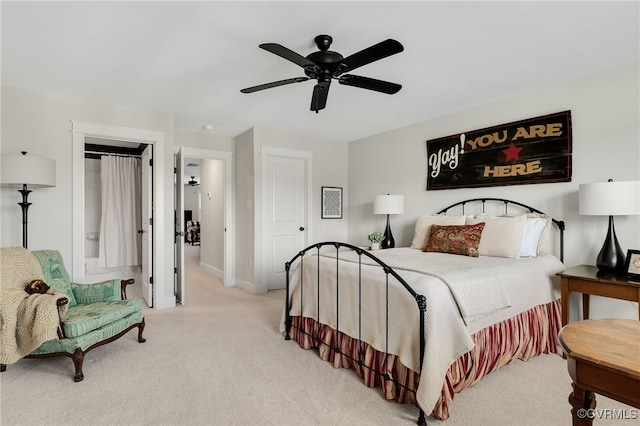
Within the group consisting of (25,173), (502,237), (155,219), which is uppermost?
(25,173)

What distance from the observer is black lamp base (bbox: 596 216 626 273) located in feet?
8.64

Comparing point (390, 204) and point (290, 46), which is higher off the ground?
point (290, 46)

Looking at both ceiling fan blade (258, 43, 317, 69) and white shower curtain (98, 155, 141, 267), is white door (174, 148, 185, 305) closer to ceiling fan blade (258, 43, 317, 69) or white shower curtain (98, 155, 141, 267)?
white shower curtain (98, 155, 141, 267)

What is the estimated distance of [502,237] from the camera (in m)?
3.10

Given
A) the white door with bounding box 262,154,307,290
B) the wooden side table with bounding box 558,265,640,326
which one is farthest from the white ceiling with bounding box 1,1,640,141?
the wooden side table with bounding box 558,265,640,326

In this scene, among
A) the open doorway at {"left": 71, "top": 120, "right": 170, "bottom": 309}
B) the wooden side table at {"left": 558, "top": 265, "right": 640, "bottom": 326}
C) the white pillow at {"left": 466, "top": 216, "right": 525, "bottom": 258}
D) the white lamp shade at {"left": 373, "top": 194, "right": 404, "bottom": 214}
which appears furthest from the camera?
the white lamp shade at {"left": 373, "top": 194, "right": 404, "bottom": 214}

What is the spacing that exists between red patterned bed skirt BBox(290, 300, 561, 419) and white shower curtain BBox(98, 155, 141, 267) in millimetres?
3993

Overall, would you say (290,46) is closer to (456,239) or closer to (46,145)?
(456,239)

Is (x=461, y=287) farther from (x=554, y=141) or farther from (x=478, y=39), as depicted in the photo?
(x=554, y=141)

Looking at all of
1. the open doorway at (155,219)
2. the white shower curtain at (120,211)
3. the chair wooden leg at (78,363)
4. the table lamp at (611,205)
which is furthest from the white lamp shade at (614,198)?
the white shower curtain at (120,211)

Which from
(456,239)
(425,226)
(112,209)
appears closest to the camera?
(456,239)

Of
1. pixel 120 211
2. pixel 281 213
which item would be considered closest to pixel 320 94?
pixel 281 213

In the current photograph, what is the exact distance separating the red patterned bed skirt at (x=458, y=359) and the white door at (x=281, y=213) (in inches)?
80.8

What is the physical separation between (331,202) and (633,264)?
3.90 m
